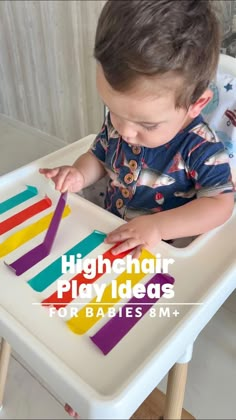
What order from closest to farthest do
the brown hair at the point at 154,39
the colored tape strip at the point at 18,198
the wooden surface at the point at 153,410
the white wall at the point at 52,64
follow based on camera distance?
the brown hair at the point at 154,39, the colored tape strip at the point at 18,198, the wooden surface at the point at 153,410, the white wall at the point at 52,64

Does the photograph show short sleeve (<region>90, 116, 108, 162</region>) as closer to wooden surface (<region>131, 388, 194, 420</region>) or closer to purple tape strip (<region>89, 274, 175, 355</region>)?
purple tape strip (<region>89, 274, 175, 355</region>)

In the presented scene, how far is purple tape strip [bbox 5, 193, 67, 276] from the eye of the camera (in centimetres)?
60

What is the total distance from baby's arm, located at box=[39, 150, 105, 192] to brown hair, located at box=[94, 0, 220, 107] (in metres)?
0.25

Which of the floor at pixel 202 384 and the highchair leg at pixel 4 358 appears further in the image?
the floor at pixel 202 384

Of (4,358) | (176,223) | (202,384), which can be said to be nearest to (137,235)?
(176,223)

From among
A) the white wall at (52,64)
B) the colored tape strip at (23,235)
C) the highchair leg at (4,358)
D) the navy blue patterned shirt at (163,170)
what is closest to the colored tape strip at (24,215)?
the colored tape strip at (23,235)

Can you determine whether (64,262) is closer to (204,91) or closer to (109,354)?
(109,354)

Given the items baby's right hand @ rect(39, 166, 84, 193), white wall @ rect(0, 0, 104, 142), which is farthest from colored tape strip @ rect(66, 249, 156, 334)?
white wall @ rect(0, 0, 104, 142)

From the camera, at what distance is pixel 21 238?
25.5 inches

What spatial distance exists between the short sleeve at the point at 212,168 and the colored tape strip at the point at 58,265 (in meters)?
0.17

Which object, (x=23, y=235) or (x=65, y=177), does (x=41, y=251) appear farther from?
(x=65, y=177)

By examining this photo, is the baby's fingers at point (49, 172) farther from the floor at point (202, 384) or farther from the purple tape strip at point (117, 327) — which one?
the floor at point (202, 384)

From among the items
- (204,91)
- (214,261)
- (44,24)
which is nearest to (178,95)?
(204,91)

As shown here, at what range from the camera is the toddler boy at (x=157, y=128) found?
50 cm
